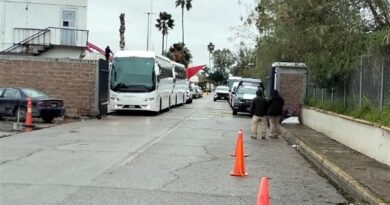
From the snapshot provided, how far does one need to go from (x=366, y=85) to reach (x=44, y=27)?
86.7ft

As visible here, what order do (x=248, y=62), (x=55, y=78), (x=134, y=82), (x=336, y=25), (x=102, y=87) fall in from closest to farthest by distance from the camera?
(x=336, y=25) < (x=55, y=78) < (x=102, y=87) < (x=134, y=82) < (x=248, y=62)

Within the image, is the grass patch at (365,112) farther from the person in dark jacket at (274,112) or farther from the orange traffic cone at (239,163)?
the orange traffic cone at (239,163)

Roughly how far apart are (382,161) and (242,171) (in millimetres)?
3581

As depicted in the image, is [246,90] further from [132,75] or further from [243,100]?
[132,75]

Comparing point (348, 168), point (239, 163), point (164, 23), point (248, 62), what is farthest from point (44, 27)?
point (164, 23)

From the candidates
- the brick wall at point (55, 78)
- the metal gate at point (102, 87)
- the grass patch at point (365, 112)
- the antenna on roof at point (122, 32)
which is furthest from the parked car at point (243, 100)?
the antenna on roof at point (122, 32)

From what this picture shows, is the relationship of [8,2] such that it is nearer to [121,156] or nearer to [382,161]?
[121,156]

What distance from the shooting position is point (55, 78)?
2881 centimetres

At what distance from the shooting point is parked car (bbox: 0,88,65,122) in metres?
23.1

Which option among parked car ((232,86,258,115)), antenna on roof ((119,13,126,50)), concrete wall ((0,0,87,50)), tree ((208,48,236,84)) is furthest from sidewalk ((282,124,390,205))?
tree ((208,48,236,84))

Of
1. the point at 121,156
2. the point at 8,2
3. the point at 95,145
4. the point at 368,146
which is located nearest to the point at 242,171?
the point at 121,156

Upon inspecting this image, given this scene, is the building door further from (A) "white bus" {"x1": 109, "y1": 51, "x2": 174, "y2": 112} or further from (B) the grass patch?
(B) the grass patch

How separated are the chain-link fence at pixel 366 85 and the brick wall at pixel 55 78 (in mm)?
12476

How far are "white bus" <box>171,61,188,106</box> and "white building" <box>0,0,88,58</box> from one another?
7275 millimetres
